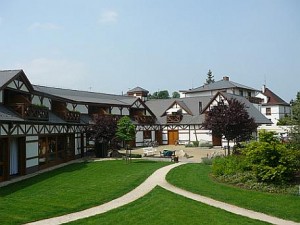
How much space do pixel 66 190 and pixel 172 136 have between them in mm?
31567

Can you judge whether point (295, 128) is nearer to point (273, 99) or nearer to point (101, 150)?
point (101, 150)

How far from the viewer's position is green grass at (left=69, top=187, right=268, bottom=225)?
11594mm

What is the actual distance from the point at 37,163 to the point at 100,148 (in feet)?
27.0

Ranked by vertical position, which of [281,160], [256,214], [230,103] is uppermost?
[230,103]

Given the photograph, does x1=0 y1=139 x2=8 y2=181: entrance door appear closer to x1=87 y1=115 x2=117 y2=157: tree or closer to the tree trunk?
x1=87 y1=115 x2=117 y2=157: tree

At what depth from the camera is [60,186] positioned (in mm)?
17766

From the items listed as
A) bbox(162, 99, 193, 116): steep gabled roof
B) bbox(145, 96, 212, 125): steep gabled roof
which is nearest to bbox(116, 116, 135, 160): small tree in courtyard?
bbox(145, 96, 212, 125): steep gabled roof

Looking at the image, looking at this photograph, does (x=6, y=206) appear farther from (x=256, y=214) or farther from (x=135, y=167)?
(x=135, y=167)

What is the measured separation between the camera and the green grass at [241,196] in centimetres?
1294

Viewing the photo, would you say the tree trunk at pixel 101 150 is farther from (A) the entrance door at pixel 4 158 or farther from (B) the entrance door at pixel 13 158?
(A) the entrance door at pixel 4 158

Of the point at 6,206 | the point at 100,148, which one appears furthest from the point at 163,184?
the point at 100,148

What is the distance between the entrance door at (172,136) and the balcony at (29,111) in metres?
25.2

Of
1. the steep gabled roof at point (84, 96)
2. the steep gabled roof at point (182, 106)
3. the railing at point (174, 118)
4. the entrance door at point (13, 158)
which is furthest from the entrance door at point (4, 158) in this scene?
the steep gabled roof at point (182, 106)

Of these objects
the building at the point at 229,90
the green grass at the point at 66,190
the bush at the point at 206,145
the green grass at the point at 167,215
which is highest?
the building at the point at 229,90
